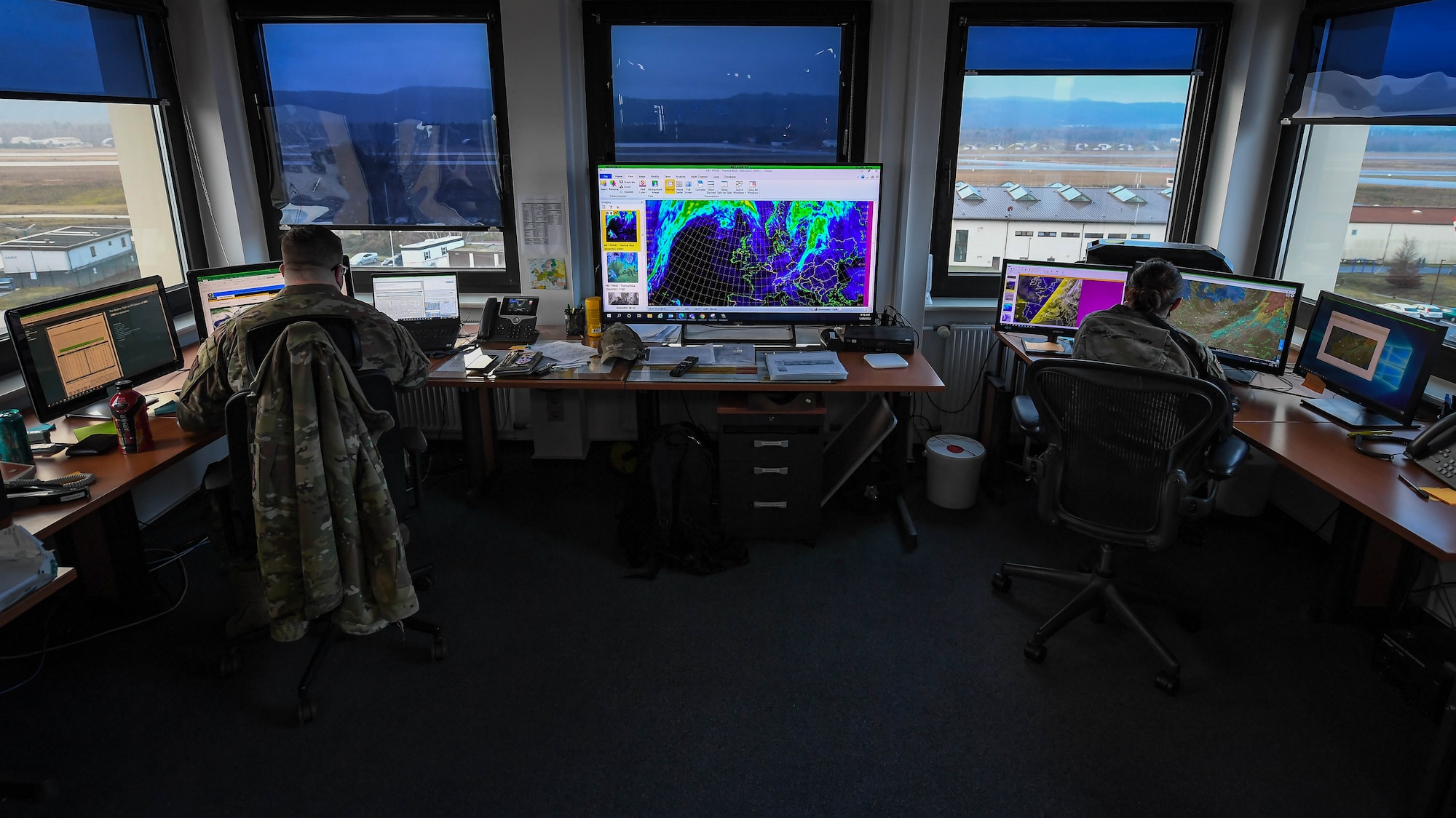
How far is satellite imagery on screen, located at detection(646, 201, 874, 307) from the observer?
350 centimetres

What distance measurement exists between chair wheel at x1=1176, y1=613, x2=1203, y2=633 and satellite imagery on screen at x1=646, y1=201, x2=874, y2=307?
1.71 meters

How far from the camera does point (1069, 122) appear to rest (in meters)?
3.92

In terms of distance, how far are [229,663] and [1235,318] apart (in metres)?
3.59

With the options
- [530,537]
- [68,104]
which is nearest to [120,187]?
[68,104]

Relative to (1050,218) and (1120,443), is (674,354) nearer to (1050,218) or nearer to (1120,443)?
(1120,443)

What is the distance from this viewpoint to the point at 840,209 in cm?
349

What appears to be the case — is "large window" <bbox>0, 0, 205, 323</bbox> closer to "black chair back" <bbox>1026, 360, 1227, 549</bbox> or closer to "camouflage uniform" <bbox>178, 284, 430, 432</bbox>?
"camouflage uniform" <bbox>178, 284, 430, 432</bbox>

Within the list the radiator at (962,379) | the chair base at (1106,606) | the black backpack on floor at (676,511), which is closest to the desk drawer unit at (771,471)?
the black backpack on floor at (676,511)

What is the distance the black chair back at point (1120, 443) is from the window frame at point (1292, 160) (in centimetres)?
152

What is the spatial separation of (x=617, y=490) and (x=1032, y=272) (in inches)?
80.9

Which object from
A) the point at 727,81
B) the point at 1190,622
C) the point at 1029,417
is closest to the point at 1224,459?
the point at 1029,417

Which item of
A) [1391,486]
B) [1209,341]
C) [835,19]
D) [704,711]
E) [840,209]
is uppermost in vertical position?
[835,19]

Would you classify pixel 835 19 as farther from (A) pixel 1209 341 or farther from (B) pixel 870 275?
(A) pixel 1209 341

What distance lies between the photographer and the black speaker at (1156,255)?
10.7 ft
